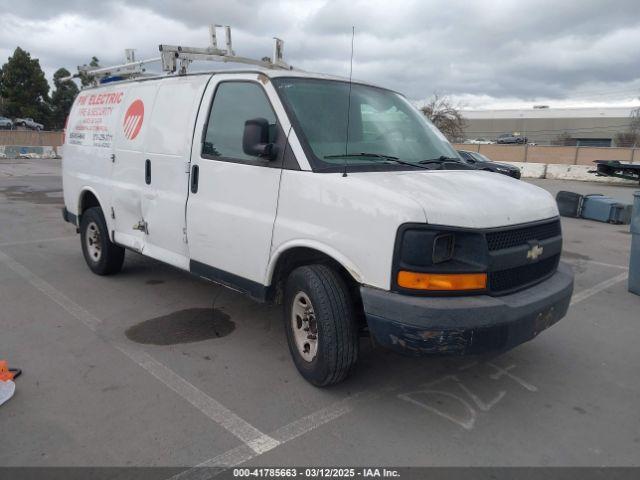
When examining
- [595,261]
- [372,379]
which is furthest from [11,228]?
[595,261]

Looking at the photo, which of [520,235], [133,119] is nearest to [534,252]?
[520,235]

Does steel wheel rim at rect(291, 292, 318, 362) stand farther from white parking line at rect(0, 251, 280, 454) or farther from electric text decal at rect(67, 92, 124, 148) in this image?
electric text decal at rect(67, 92, 124, 148)

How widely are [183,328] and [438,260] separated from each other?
2.59 meters

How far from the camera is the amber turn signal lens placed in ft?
9.66

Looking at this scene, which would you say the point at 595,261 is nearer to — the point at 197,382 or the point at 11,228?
the point at 197,382

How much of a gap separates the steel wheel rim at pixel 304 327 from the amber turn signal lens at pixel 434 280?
0.76 m

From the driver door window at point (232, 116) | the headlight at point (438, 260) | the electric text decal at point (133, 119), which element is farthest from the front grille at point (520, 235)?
the electric text decal at point (133, 119)

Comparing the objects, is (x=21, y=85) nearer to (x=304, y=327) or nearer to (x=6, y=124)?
(x=6, y=124)

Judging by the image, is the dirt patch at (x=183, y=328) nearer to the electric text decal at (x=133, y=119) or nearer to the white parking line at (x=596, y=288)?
the electric text decal at (x=133, y=119)

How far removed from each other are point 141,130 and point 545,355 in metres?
4.20

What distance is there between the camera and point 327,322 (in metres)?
3.22

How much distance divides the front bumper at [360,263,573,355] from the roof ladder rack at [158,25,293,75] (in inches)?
124

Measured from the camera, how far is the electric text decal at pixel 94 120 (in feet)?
18.4

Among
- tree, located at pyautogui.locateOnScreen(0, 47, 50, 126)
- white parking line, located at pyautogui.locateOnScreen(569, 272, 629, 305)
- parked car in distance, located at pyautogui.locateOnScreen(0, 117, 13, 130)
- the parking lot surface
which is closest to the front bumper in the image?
the parking lot surface
